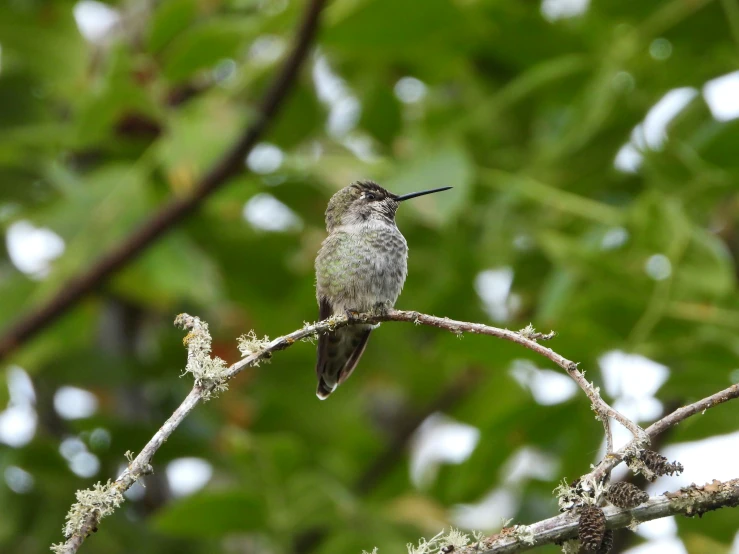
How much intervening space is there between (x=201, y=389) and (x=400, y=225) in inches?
134

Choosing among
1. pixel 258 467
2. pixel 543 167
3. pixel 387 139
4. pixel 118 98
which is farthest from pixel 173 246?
pixel 543 167

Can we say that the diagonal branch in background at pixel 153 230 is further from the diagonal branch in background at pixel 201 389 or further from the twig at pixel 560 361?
the twig at pixel 560 361

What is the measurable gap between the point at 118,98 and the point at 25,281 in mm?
1066

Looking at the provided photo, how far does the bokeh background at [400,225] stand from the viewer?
404 centimetres

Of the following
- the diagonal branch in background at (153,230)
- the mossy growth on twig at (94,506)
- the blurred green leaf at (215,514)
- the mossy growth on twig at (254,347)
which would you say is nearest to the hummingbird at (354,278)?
the diagonal branch in background at (153,230)

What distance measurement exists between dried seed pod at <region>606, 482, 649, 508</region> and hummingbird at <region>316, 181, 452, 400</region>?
2250 millimetres

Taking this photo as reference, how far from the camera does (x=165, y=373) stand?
17.5 feet

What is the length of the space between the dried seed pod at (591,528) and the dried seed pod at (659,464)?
14 centimetres

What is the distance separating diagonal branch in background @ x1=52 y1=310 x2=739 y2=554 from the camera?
1.68 metres

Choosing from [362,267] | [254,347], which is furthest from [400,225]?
[254,347]

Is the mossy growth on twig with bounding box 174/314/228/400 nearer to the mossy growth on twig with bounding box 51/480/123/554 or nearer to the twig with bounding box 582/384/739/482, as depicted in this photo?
the mossy growth on twig with bounding box 51/480/123/554

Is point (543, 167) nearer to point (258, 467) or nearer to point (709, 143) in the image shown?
point (709, 143)

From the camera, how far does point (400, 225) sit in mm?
5277

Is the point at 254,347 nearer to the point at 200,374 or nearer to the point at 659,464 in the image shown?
the point at 200,374
